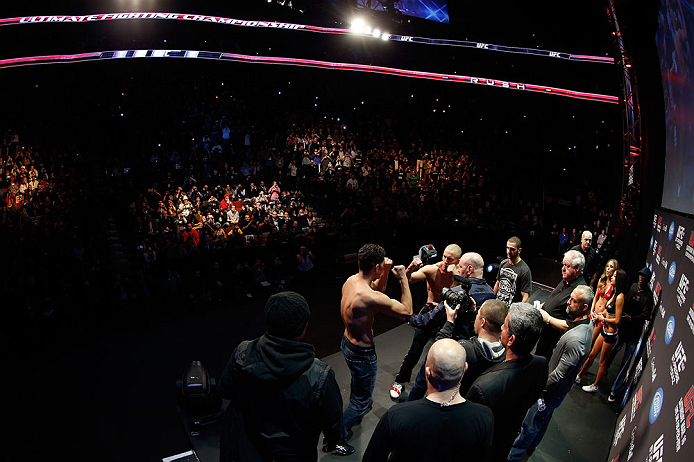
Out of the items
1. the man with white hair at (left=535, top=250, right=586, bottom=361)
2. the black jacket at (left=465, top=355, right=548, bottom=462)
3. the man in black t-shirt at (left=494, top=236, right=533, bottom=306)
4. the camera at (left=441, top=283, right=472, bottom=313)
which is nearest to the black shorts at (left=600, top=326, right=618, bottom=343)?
the man in black t-shirt at (left=494, top=236, right=533, bottom=306)

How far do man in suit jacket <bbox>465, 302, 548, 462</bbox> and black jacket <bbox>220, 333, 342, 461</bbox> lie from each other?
87 cm

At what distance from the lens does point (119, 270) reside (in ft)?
33.8

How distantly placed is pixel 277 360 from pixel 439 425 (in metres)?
0.81

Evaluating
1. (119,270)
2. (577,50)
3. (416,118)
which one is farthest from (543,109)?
(119,270)

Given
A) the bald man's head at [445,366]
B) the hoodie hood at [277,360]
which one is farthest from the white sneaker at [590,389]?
the hoodie hood at [277,360]

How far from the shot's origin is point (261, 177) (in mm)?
14234

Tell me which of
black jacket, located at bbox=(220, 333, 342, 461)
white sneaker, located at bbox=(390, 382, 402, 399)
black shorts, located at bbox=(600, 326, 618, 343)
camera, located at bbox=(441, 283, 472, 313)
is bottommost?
white sneaker, located at bbox=(390, 382, 402, 399)

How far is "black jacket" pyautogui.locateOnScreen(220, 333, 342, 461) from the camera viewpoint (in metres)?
2.16

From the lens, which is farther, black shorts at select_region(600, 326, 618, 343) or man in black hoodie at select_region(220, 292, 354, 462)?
black shorts at select_region(600, 326, 618, 343)

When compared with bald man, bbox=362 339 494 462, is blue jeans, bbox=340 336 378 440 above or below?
below

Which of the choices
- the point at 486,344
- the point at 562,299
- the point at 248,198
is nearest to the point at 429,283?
the point at 562,299

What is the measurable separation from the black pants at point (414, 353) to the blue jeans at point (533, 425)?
1199 mm

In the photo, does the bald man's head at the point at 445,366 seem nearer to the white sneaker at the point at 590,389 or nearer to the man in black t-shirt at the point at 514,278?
the man in black t-shirt at the point at 514,278

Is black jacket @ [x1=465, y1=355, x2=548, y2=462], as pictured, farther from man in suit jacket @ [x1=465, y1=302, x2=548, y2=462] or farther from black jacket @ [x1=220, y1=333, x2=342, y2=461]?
black jacket @ [x1=220, y1=333, x2=342, y2=461]
